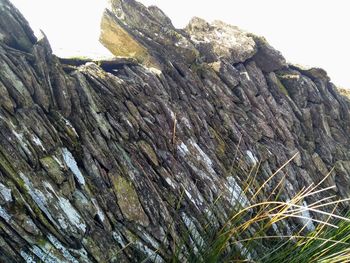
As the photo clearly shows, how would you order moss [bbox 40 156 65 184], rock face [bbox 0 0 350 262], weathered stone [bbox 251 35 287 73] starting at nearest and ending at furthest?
rock face [bbox 0 0 350 262] < moss [bbox 40 156 65 184] < weathered stone [bbox 251 35 287 73]

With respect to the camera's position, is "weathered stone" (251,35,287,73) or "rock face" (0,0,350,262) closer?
"rock face" (0,0,350,262)

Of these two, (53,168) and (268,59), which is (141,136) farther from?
(268,59)

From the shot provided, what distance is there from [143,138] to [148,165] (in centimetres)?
109

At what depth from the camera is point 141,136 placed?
34.3 feet

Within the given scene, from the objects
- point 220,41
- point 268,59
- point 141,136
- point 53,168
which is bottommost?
point 53,168

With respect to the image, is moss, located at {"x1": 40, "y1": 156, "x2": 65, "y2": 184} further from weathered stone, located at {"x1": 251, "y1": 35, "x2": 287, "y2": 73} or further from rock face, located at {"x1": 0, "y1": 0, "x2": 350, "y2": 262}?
weathered stone, located at {"x1": 251, "y1": 35, "x2": 287, "y2": 73}

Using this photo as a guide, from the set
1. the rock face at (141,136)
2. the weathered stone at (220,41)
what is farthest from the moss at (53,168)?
the weathered stone at (220,41)

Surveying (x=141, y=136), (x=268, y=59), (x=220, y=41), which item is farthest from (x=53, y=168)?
(x=268, y=59)

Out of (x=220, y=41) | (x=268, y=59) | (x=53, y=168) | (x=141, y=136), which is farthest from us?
(x=268, y=59)

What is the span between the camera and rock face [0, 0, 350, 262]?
6895mm

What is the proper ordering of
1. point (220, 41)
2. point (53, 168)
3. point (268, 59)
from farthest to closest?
point (268, 59) → point (220, 41) → point (53, 168)

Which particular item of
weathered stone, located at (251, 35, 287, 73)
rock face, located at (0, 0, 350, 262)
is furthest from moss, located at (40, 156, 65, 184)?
weathered stone, located at (251, 35, 287, 73)

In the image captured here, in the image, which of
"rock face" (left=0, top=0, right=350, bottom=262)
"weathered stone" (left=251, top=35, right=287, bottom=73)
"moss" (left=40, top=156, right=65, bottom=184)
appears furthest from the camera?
"weathered stone" (left=251, top=35, right=287, bottom=73)

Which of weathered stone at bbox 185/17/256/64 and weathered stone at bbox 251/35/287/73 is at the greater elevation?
weathered stone at bbox 185/17/256/64
